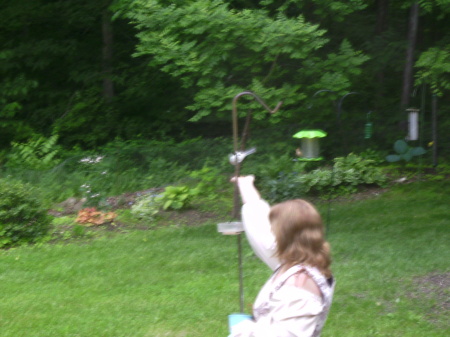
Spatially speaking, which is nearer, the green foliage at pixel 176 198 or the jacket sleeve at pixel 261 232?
the jacket sleeve at pixel 261 232

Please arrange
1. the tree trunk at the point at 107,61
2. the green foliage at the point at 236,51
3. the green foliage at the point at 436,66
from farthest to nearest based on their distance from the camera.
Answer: the tree trunk at the point at 107,61, the green foliage at the point at 436,66, the green foliage at the point at 236,51

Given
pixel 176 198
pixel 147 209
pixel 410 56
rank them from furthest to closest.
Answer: pixel 410 56, pixel 176 198, pixel 147 209

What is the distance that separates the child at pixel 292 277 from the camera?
2525mm

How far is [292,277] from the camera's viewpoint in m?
2.58

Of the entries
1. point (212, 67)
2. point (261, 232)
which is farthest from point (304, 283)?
point (212, 67)

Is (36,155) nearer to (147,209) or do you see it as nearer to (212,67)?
(147,209)

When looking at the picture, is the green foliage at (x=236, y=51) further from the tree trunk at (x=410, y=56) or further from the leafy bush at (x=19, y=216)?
the tree trunk at (x=410, y=56)

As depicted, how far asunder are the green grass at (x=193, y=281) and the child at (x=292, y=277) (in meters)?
2.62

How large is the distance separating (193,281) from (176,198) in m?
3.24

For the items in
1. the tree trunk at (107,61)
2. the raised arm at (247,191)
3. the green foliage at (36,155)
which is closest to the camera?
the raised arm at (247,191)

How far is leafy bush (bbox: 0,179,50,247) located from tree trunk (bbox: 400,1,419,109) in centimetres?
723

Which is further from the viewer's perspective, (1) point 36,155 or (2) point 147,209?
(1) point 36,155

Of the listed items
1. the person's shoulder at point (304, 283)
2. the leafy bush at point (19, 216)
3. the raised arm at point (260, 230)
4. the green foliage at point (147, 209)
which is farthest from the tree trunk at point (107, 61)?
the person's shoulder at point (304, 283)

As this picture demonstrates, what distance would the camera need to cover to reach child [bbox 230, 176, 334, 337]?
253 cm
